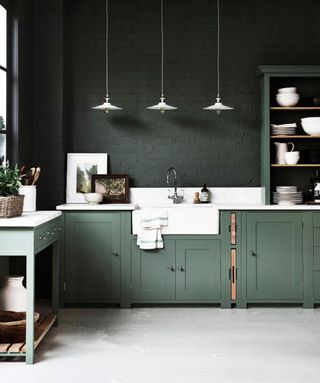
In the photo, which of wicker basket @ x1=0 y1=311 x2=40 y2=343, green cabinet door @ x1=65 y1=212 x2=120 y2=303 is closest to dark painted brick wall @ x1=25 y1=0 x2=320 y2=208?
green cabinet door @ x1=65 y1=212 x2=120 y2=303

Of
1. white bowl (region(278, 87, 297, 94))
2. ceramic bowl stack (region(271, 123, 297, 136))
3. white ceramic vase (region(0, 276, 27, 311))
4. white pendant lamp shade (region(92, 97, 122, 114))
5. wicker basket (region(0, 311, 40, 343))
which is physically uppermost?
white bowl (region(278, 87, 297, 94))

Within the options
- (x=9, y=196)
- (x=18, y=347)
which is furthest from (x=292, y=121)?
(x=18, y=347)

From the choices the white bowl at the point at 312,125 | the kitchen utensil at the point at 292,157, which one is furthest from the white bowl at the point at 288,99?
the kitchen utensil at the point at 292,157

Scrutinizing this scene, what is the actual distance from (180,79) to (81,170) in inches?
58.0

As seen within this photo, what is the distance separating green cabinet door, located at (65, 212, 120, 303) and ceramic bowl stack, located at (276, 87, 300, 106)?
82.0 inches

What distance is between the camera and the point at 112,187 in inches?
250

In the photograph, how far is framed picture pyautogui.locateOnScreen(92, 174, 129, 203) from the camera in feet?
20.7

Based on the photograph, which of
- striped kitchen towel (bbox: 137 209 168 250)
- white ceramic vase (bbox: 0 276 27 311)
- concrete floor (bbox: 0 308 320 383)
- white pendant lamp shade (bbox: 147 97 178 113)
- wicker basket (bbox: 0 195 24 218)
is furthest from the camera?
white pendant lamp shade (bbox: 147 97 178 113)

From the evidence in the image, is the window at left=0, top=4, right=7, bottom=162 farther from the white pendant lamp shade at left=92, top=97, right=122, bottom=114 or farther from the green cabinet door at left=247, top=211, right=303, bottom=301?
the green cabinet door at left=247, top=211, right=303, bottom=301

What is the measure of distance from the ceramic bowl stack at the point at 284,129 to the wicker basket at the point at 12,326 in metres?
3.16

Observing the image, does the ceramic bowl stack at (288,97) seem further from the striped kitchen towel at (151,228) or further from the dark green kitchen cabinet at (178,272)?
the striped kitchen towel at (151,228)

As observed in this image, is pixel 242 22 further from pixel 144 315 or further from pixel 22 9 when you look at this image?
pixel 144 315

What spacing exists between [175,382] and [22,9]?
4026mm

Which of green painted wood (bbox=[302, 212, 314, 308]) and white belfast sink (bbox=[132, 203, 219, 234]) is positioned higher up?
white belfast sink (bbox=[132, 203, 219, 234])
